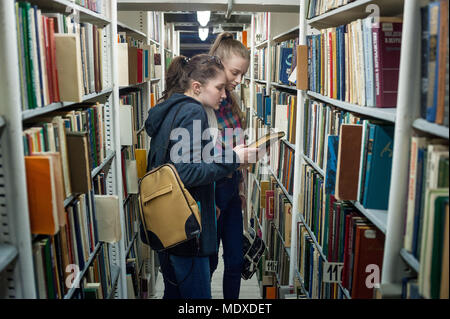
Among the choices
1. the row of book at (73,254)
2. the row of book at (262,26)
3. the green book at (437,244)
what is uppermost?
the row of book at (262,26)

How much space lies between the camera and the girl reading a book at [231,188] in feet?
7.14

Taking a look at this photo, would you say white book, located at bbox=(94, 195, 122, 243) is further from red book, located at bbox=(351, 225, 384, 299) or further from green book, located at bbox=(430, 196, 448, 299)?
green book, located at bbox=(430, 196, 448, 299)

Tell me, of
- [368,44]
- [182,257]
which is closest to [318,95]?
[368,44]

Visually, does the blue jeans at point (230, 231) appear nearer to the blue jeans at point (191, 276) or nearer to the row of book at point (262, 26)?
the blue jeans at point (191, 276)

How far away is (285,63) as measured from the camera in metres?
2.71

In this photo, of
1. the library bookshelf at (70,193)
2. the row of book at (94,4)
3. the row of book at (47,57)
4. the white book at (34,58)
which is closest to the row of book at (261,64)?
the library bookshelf at (70,193)

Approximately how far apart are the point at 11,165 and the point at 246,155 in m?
1.17

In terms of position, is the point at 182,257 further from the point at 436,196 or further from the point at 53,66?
the point at 436,196

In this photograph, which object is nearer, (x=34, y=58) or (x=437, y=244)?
(x=437, y=244)

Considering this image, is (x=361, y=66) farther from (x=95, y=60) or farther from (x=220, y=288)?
(x=220, y=288)

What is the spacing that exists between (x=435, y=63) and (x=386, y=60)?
0.37 meters

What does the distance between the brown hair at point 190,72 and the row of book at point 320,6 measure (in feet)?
1.69

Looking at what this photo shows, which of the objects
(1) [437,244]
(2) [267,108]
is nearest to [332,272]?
(1) [437,244]

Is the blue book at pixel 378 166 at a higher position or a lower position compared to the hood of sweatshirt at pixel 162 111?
lower
